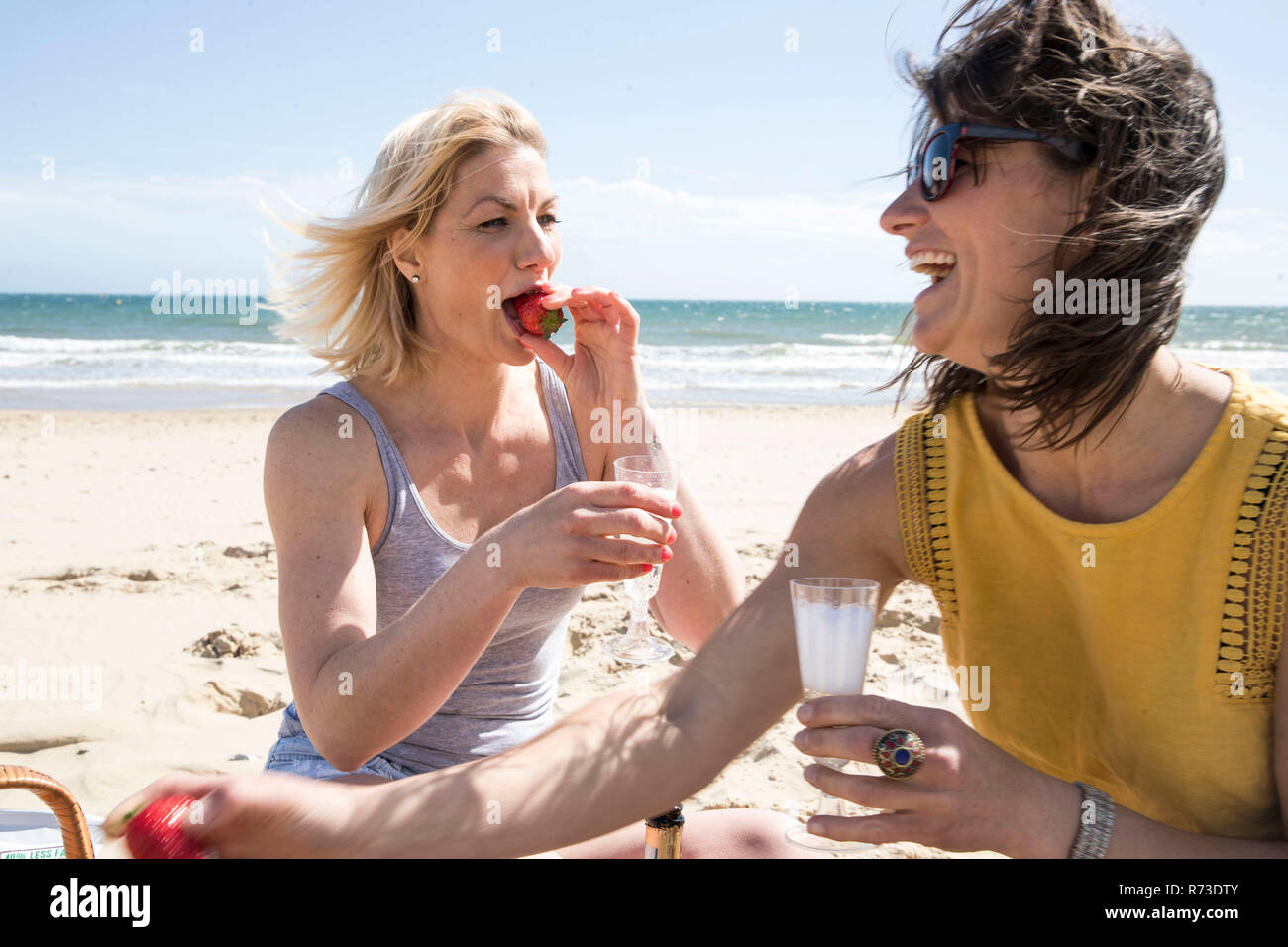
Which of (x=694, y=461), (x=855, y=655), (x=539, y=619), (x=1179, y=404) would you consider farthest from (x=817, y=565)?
(x=694, y=461)

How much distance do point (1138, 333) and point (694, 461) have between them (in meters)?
10.0

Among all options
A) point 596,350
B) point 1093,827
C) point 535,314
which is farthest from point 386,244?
point 1093,827

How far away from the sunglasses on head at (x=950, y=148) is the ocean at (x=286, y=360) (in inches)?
380

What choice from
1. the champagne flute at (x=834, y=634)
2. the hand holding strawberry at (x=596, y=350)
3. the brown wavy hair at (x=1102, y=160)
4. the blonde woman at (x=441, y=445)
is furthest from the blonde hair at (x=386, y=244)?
the champagne flute at (x=834, y=634)

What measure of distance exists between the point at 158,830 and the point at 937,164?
1694 mm

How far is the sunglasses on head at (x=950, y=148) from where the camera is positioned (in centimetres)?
183

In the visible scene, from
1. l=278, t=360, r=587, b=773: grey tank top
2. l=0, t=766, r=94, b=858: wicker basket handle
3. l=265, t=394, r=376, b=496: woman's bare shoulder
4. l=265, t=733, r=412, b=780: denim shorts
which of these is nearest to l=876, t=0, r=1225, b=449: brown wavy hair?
l=278, t=360, r=587, b=773: grey tank top

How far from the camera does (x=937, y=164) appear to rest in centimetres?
192

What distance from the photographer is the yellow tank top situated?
176 centimetres

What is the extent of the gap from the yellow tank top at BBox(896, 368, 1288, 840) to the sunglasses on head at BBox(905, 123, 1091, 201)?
0.53 metres

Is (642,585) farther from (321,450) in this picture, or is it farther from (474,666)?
(321,450)

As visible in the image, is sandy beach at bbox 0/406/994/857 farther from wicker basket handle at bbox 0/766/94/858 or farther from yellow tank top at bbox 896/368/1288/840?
yellow tank top at bbox 896/368/1288/840

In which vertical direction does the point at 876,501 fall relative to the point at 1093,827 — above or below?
above
